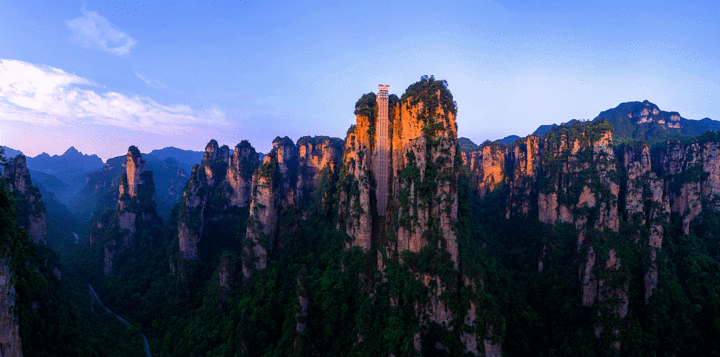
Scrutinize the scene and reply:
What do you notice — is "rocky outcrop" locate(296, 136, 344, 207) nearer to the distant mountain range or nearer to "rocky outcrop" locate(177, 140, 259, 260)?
"rocky outcrop" locate(177, 140, 259, 260)

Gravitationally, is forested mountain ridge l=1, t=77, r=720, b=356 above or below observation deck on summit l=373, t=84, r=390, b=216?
below

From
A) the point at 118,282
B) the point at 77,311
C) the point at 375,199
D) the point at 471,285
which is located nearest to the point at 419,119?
the point at 375,199

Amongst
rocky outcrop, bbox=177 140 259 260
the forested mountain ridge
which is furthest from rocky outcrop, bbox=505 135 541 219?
rocky outcrop, bbox=177 140 259 260

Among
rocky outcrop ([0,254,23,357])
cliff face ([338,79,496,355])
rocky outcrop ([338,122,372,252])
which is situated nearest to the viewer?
rocky outcrop ([0,254,23,357])

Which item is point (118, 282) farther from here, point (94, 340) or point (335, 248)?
point (335, 248)

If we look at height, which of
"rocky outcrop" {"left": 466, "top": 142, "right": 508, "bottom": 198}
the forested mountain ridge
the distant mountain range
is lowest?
the forested mountain ridge

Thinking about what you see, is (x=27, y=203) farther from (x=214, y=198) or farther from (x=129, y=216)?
(x=214, y=198)
